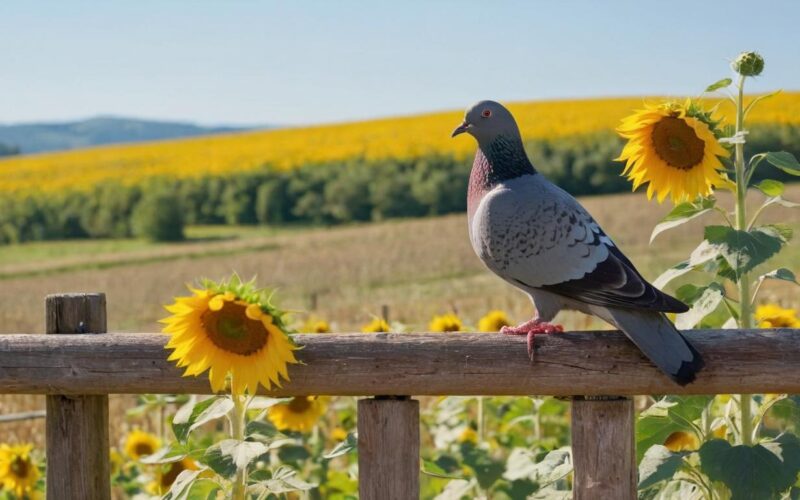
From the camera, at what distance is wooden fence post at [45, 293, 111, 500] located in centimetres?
326

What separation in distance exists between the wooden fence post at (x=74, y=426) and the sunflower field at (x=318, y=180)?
957 inches

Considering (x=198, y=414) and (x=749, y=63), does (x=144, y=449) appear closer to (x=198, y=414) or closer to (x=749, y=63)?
(x=198, y=414)

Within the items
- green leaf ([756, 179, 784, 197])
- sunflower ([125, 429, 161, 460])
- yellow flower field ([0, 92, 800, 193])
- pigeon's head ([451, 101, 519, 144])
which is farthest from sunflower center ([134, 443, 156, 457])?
yellow flower field ([0, 92, 800, 193])

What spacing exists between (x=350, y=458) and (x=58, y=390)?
2197mm

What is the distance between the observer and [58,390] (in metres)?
3.14

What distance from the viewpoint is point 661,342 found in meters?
2.79

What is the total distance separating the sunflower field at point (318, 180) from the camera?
2869 centimetres

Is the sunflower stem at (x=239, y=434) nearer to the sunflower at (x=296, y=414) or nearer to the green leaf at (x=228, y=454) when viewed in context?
the green leaf at (x=228, y=454)

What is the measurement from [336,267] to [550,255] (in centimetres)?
1649

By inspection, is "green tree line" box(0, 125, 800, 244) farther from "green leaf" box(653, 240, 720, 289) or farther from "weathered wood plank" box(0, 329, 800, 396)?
"weathered wood plank" box(0, 329, 800, 396)

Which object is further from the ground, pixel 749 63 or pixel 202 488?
pixel 749 63

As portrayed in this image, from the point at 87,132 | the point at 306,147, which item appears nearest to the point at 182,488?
the point at 306,147

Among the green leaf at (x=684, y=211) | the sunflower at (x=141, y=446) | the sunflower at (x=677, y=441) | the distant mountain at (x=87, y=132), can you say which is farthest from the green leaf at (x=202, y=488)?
the distant mountain at (x=87, y=132)

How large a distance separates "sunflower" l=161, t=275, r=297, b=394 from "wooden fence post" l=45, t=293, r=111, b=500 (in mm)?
518
